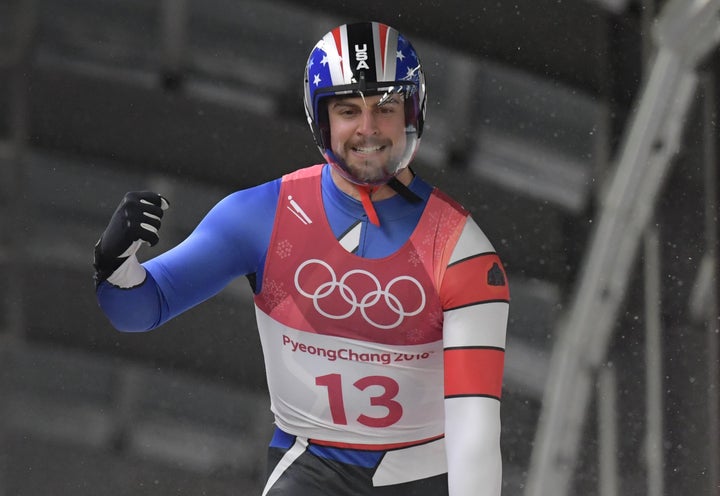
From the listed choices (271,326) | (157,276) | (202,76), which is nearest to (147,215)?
(157,276)

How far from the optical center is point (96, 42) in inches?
230

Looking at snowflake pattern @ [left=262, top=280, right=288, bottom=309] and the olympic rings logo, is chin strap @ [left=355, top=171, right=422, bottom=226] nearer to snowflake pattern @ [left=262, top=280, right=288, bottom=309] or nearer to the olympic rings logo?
the olympic rings logo

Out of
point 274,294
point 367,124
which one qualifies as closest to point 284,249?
point 274,294

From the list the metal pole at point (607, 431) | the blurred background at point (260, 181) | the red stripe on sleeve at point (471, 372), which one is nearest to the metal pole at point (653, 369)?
the blurred background at point (260, 181)

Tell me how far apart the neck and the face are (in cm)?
7

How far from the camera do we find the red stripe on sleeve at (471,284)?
307cm

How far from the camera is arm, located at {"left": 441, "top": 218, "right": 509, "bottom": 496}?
117 inches

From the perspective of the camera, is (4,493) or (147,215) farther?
(4,493)

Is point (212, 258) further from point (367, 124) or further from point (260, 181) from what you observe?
point (260, 181)

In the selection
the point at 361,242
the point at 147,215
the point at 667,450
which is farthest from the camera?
the point at 667,450

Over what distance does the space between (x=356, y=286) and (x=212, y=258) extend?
31 cm

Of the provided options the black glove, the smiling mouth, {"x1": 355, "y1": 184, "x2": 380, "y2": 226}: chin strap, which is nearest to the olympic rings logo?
{"x1": 355, "y1": 184, "x2": 380, "y2": 226}: chin strap

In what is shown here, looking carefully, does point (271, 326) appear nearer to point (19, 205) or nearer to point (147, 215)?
point (147, 215)

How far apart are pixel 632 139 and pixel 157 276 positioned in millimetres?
3077
